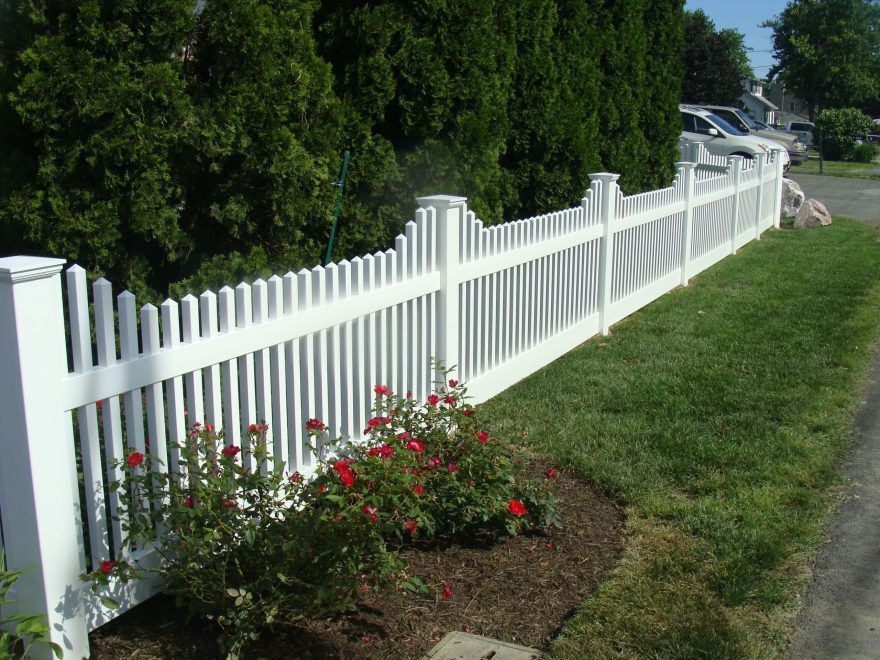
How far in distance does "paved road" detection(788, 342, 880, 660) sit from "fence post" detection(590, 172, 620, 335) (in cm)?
324

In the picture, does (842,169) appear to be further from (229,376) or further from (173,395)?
(173,395)

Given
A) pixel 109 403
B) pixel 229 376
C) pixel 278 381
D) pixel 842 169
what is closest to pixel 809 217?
pixel 278 381

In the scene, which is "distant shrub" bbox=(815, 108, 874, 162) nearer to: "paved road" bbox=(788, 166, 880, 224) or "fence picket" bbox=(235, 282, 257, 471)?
"paved road" bbox=(788, 166, 880, 224)

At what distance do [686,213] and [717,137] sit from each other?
14450 mm

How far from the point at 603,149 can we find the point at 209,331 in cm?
820

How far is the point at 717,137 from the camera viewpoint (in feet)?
78.6

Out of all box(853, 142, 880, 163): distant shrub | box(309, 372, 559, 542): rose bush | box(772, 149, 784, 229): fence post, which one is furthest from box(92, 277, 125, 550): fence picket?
box(853, 142, 880, 163): distant shrub

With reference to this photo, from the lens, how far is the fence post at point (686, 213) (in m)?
10.4

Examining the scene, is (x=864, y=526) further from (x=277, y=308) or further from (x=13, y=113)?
(x=13, y=113)

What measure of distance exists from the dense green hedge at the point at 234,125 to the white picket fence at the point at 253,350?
665 millimetres

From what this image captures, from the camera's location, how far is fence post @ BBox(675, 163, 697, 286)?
10375mm

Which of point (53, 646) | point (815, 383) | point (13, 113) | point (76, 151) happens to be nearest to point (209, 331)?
point (53, 646)

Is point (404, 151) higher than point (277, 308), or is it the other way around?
point (404, 151)

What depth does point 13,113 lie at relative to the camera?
16.1 feet
